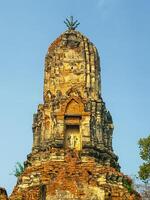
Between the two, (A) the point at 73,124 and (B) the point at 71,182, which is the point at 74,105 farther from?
(B) the point at 71,182

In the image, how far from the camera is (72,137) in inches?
655

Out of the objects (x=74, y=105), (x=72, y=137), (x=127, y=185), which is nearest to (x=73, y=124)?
(x=72, y=137)

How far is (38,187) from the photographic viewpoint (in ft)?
48.7

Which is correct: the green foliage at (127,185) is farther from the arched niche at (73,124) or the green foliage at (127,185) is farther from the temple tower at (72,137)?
the arched niche at (73,124)

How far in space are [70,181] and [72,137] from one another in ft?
7.29

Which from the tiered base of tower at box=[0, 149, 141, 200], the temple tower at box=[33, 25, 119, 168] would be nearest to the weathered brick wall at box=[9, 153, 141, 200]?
the tiered base of tower at box=[0, 149, 141, 200]

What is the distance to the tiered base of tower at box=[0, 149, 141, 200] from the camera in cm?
1462

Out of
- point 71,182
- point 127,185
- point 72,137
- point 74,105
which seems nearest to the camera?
point 71,182

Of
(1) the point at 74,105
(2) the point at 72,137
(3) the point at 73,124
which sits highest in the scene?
(1) the point at 74,105

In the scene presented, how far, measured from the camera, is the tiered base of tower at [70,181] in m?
14.6

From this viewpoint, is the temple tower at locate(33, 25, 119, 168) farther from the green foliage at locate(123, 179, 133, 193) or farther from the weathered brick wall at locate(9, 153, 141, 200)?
the green foliage at locate(123, 179, 133, 193)

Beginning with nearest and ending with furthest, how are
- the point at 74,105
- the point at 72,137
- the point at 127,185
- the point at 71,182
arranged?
1. the point at 71,182
2. the point at 127,185
3. the point at 72,137
4. the point at 74,105

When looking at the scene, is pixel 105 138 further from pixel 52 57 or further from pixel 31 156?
pixel 52 57

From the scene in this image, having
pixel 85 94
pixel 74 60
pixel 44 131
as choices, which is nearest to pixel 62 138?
pixel 44 131
